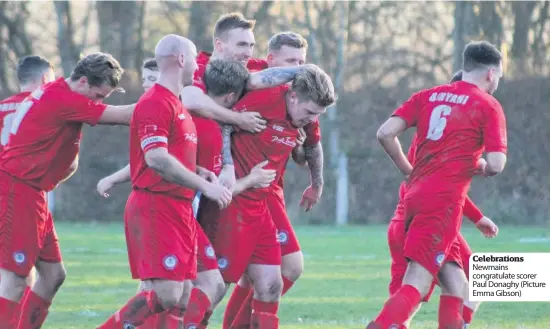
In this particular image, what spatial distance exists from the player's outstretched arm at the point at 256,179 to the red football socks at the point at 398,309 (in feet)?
3.44

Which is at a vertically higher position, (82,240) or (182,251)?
(182,251)

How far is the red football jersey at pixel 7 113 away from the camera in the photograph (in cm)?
814

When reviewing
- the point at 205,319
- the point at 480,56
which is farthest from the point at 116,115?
the point at 480,56

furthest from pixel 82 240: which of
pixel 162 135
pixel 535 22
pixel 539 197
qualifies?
pixel 535 22

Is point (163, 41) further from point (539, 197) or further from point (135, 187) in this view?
point (539, 197)

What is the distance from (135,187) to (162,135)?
0.40 m

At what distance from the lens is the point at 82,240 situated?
65.9 ft

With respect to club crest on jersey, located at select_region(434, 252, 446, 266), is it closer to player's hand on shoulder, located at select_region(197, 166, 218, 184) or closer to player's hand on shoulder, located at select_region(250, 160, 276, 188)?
player's hand on shoulder, located at select_region(250, 160, 276, 188)

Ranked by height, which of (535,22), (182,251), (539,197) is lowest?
(539,197)

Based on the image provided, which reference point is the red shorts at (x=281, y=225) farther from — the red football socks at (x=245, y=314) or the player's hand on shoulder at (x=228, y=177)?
the player's hand on shoulder at (x=228, y=177)

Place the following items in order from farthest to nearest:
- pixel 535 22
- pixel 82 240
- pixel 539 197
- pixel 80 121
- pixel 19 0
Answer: pixel 19 0 < pixel 535 22 < pixel 539 197 < pixel 82 240 < pixel 80 121

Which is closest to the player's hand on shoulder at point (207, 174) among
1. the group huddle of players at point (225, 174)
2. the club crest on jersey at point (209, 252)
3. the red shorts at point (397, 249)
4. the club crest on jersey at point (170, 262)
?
the group huddle of players at point (225, 174)

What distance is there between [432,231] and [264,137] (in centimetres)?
120

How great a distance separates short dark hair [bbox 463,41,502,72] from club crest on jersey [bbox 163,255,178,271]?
2.38 meters
